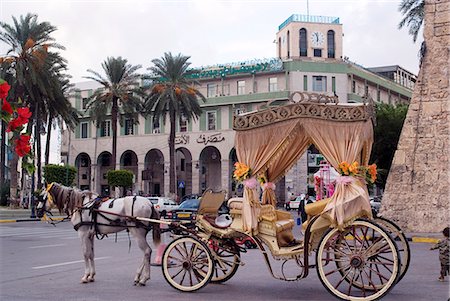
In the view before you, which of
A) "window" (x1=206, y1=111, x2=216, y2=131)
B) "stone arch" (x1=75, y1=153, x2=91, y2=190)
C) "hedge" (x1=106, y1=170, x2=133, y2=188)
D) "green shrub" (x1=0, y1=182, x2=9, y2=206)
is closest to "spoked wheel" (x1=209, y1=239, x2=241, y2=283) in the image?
"green shrub" (x1=0, y1=182, x2=9, y2=206)

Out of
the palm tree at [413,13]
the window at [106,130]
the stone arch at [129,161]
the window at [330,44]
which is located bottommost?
the stone arch at [129,161]

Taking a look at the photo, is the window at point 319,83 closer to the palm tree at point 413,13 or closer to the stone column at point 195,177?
the stone column at point 195,177

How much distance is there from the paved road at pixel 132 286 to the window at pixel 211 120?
156ft

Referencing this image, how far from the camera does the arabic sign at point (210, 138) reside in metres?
61.2

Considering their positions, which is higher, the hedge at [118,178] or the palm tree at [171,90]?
the palm tree at [171,90]

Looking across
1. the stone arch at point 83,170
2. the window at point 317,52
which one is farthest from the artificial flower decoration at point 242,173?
the stone arch at point 83,170

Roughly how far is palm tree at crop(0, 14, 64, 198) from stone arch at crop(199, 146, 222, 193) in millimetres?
26744

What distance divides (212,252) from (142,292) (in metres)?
1.31

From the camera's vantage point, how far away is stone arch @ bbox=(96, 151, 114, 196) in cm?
6988

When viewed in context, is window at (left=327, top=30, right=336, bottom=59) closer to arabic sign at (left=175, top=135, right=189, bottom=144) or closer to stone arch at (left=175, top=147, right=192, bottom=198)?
arabic sign at (left=175, top=135, right=189, bottom=144)

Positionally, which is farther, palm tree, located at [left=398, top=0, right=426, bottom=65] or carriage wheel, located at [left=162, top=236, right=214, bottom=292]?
palm tree, located at [left=398, top=0, right=426, bottom=65]

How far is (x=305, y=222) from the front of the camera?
949 centimetres

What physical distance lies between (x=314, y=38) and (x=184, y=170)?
2194 cm

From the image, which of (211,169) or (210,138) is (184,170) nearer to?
(211,169)
